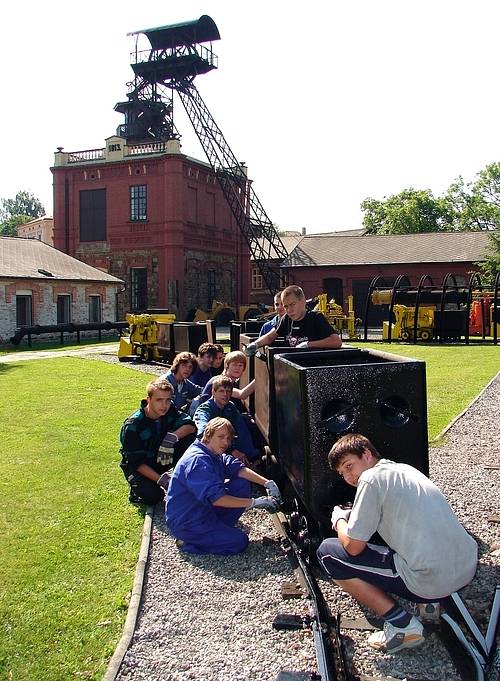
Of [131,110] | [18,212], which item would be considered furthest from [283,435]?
[18,212]

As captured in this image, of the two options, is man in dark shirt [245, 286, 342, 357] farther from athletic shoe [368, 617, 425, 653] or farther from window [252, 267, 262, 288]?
window [252, 267, 262, 288]

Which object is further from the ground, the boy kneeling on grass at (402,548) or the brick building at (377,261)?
the brick building at (377,261)

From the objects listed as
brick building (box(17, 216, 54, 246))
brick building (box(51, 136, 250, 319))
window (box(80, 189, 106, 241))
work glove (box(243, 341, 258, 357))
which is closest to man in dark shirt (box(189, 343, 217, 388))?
work glove (box(243, 341, 258, 357))

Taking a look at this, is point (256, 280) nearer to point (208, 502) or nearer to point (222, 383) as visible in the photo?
point (222, 383)

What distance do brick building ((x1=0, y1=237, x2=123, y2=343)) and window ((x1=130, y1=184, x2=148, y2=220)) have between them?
5002 millimetres

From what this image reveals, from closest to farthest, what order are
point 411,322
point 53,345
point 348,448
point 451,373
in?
1. point 348,448
2. point 451,373
3. point 53,345
4. point 411,322

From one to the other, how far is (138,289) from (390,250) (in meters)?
14.9

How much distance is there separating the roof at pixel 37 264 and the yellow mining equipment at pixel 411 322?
45.4 ft

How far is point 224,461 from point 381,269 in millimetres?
33767

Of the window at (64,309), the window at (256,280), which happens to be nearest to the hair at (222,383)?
the window at (64,309)

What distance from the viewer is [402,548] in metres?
3.68

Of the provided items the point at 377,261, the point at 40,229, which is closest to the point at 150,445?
the point at 377,261

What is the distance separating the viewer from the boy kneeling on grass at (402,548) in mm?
3621

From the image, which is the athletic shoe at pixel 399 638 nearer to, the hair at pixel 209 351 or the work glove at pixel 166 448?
the work glove at pixel 166 448
